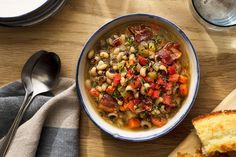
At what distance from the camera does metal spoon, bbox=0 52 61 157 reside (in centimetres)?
212

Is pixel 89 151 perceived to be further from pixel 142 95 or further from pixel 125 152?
pixel 142 95

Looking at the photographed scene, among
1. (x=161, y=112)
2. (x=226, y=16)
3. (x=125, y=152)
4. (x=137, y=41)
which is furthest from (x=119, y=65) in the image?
(x=226, y=16)

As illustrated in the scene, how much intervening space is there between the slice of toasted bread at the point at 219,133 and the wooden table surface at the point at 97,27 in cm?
15

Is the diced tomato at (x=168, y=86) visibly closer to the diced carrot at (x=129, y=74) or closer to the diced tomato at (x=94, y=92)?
the diced carrot at (x=129, y=74)

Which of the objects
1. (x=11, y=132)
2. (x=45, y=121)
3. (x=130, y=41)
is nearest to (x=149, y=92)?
(x=130, y=41)

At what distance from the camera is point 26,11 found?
7.02 ft

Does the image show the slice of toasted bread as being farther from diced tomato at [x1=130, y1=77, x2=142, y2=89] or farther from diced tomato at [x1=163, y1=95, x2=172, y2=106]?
diced tomato at [x1=130, y1=77, x2=142, y2=89]

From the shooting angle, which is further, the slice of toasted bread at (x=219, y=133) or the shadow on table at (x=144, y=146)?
the shadow on table at (x=144, y=146)

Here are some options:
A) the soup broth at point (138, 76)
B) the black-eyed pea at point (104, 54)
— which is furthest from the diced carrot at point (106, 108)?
the black-eyed pea at point (104, 54)

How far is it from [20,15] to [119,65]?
0.50 metres

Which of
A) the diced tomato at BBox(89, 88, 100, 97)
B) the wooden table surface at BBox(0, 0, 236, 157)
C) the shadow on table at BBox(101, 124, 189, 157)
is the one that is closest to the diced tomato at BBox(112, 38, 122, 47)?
the wooden table surface at BBox(0, 0, 236, 157)

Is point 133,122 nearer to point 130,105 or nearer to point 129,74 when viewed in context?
point 130,105

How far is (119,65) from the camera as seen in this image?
81.7 inches

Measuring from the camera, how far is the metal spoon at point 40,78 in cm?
212
